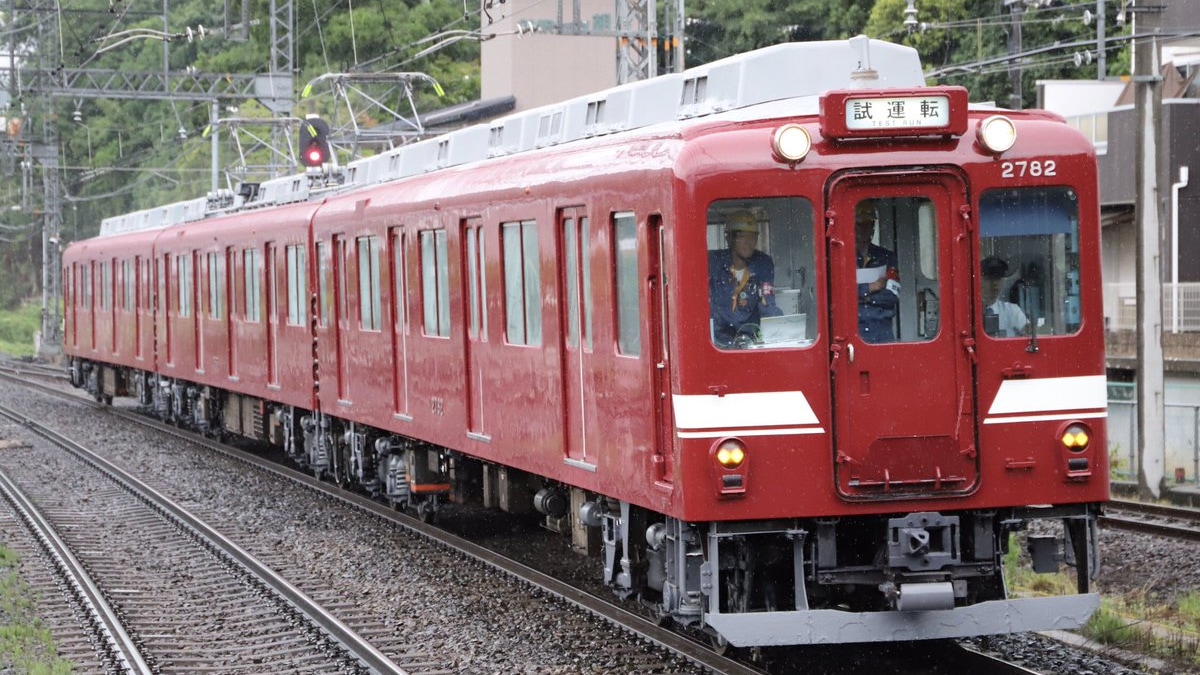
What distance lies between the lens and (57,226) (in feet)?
153

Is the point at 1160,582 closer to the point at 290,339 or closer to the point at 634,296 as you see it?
the point at 634,296

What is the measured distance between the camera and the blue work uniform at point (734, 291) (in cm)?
796

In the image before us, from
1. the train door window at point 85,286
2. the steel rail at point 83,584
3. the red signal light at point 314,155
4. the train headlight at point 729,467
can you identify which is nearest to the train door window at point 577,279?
the train headlight at point 729,467

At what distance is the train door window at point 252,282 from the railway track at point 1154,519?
9.49 m

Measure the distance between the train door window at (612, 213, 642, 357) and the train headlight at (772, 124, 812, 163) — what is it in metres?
1.01

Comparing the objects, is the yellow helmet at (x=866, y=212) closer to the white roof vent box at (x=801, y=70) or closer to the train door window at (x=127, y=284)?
the white roof vent box at (x=801, y=70)

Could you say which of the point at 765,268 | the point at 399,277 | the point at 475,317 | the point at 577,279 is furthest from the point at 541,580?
the point at 765,268

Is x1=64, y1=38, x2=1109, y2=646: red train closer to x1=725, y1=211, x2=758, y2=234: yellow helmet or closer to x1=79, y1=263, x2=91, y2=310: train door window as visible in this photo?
x1=725, y1=211, x2=758, y2=234: yellow helmet

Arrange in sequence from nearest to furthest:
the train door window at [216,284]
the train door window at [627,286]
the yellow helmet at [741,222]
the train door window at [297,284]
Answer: the yellow helmet at [741,222], the train door window at [627,286], the train door window at [297,284], the train door window at [216,284]

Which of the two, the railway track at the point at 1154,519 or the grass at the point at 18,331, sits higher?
the grass at the point at 18,331

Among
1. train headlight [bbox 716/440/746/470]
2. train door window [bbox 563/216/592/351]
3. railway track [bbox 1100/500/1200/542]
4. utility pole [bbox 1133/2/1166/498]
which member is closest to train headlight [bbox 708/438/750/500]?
train headlight [bbox 716/440/746/470]

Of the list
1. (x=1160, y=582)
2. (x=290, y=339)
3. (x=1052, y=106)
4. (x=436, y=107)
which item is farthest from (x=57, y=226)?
(x=1160, y=582)

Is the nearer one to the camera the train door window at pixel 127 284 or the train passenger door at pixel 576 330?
the train passenger door at pixel 576 330

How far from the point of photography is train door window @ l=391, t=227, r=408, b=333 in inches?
536
